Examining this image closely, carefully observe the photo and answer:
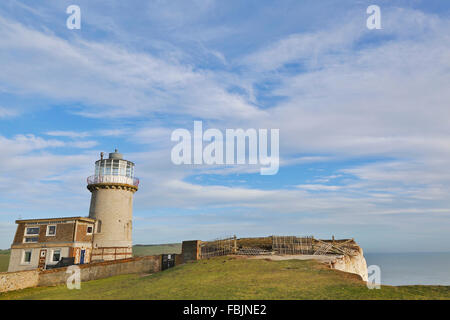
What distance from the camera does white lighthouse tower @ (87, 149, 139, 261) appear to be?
3644 cm

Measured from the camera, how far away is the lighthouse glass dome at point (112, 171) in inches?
1511

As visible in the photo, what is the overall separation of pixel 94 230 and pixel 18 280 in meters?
10.3

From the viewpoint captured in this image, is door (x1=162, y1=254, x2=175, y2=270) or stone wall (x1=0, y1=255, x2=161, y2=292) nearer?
stone wall (x1=0, y1=255, x2=161, y2=292)

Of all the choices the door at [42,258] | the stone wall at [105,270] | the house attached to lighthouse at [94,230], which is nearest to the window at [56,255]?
the house attached to lighthouse at [94,230]

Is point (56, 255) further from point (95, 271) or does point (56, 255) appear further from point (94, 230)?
point (95, 271)

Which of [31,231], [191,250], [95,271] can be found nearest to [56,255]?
[31,231]

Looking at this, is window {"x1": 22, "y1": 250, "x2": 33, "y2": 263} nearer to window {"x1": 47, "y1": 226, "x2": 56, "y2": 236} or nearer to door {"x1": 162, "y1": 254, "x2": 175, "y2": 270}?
window {"x1": 47, "y1": 226, "x2": 56, "y2": 236}

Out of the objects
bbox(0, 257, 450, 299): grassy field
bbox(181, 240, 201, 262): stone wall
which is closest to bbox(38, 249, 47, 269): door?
bbox(181, 240, 201, 262): stone wall

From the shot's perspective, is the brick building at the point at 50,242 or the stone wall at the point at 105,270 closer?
the stone wall at the point at 105,270

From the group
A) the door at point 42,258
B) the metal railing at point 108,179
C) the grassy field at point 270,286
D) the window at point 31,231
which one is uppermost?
the metal railing at point 108,179

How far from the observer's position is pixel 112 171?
38.8 metres

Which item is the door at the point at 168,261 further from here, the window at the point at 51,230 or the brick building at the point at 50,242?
the window at the point at 51,230
